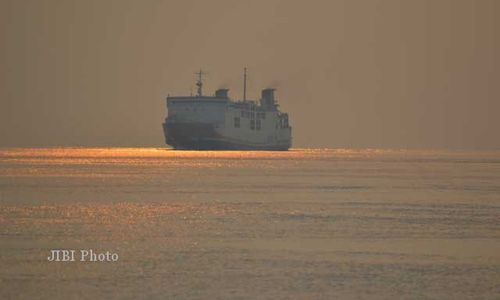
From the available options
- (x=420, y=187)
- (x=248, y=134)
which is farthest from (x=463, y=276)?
(x=248, y=134)

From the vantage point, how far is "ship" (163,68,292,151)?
140m

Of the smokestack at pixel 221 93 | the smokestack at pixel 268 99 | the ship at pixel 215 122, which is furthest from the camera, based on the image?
the smokestack at pixel 268 99

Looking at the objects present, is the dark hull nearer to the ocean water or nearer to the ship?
the ship

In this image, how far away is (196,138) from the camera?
14388cm

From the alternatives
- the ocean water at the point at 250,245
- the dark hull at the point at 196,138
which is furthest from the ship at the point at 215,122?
the ocean water at the point at 250,245

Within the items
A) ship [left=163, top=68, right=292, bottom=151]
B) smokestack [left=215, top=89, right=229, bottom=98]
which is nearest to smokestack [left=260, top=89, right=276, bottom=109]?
ship [left=163, top=68, right=292, bottom=151]

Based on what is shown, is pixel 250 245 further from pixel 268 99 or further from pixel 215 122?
pixel 268 99

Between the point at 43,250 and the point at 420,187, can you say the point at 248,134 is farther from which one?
the point at 43,250

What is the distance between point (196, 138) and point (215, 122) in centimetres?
553

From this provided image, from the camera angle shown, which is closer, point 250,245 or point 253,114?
point 250,245

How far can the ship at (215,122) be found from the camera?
13975 centimetres

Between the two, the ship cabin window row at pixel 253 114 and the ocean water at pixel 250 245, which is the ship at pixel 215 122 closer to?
the ship cabin window row at pixel 253 114

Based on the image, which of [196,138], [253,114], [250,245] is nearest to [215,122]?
[196,138]

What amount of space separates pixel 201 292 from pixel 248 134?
130791 mm
